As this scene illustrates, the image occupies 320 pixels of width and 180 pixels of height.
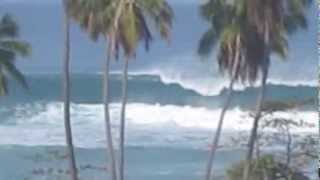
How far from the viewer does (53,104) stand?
8681 centimetres

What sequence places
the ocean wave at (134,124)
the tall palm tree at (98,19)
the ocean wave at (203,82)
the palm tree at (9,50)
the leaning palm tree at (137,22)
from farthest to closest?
the ocean wave at (203,82), the ocean wave at (134,124), the palm tree at (9,50), the tall palm tree at (98,19), the leaning palm tree at (137,22)

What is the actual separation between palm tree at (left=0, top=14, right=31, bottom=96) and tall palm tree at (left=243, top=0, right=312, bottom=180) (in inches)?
281

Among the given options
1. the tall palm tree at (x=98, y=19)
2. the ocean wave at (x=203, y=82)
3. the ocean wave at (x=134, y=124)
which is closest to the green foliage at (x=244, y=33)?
the tall palm tree at (x=98, y=19)

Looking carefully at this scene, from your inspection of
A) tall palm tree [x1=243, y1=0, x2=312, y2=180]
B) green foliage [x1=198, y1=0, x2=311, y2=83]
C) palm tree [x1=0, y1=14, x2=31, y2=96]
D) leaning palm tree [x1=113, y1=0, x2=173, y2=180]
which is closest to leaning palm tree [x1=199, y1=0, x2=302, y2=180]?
green foliage [x1=198, y1=0, x2=311, y2=83]

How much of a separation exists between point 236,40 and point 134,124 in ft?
114

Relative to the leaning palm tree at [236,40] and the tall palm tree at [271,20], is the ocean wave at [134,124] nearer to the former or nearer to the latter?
the tall palm tree at [271,20]

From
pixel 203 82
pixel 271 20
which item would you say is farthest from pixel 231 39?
pixel 203 82

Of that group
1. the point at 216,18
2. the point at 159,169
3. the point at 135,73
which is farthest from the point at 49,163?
the point at 135,73

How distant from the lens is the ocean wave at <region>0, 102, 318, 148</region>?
211 ft

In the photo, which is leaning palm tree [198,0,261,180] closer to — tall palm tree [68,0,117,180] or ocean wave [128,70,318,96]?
tall palm tree [68,0,117,180]

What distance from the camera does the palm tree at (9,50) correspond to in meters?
38.8

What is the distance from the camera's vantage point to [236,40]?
38969mm

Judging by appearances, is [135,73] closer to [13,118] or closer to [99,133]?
[13,118]

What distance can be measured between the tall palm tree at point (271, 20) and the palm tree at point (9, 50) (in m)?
7.14
